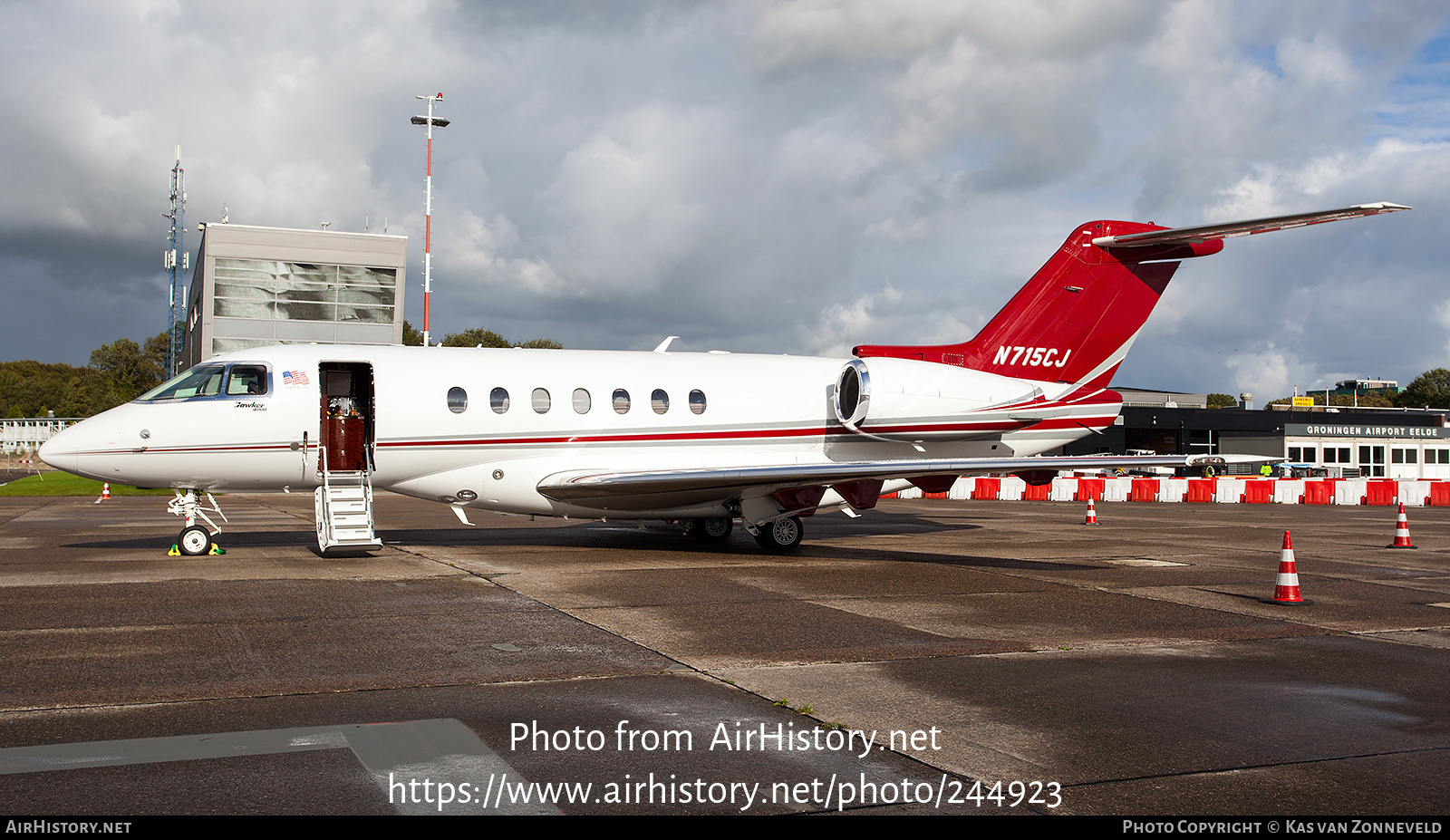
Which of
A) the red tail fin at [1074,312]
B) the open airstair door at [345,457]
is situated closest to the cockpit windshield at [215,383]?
the open airstair door at [345,457]

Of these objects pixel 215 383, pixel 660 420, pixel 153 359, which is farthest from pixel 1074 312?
pixel 153 359

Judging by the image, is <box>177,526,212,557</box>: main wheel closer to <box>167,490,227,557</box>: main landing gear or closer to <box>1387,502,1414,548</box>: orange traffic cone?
<box>167,490,227,557</box>: main landing gear

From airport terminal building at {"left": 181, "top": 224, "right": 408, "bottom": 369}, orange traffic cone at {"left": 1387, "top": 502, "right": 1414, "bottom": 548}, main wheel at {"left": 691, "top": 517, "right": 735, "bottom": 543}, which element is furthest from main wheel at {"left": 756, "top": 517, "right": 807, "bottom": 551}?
→ airport terminal building at {"left": 181, "top": 224, "right": 408, "bottom": 369}

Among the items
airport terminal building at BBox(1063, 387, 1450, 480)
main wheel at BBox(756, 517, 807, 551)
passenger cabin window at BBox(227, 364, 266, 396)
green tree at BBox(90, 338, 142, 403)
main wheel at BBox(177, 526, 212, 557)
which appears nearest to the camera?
main wheel at BBox(177, 526, 212, 557)

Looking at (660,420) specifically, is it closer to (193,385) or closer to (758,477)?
(758,477)

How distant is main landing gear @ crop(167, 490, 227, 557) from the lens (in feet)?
45.0

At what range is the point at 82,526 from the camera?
63.8 ft

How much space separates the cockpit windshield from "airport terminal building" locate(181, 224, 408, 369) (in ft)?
115

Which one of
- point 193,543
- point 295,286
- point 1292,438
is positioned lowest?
point 193,543

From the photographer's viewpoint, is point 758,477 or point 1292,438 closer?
point 758,477

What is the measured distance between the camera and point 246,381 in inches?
549

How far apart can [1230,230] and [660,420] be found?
916 cm

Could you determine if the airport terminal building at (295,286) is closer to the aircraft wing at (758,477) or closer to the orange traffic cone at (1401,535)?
the aircraft wing at (758,477)
